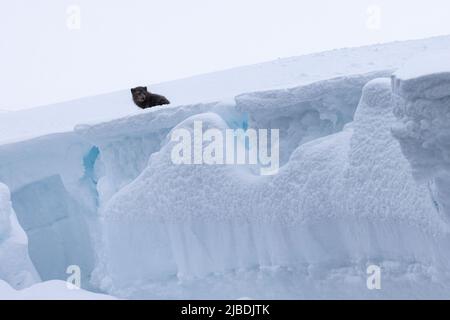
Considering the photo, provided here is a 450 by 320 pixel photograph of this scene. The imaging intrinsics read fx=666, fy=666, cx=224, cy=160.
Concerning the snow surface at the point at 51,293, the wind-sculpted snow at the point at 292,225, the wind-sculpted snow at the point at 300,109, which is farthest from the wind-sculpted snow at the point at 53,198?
the snow surface at the point at 51,293

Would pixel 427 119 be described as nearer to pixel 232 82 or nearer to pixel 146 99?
pixel 146 99

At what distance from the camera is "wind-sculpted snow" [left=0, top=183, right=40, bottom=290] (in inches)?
225

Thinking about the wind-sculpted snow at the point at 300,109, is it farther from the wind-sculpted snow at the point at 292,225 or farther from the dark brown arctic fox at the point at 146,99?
the dark brown arctic fox at the point at 146,99

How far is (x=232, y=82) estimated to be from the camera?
1066 centimetres

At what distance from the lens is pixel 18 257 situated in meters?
5.82

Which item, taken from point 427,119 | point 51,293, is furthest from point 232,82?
point 51,293

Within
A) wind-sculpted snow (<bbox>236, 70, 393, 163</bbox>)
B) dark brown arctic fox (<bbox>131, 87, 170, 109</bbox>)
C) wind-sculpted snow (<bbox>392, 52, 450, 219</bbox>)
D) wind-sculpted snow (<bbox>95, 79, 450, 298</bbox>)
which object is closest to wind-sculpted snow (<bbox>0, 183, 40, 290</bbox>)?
wind-sculpted snow (<bbox>95, 79, 450, 298</bbox>)

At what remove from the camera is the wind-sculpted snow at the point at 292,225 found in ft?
14.8

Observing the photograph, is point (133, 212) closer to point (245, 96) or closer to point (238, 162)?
point (238, 162)

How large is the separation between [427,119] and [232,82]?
286 inches

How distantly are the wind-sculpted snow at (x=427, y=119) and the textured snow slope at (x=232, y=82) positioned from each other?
5.50 meters

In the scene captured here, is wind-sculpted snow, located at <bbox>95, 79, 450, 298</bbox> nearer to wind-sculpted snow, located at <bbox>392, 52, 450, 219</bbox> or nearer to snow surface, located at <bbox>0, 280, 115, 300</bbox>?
wind-sculpted snow, located at <bbox>392, 52, 450, 219</bbox>

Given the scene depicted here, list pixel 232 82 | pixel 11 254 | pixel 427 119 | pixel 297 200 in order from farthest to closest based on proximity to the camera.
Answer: pixel 232 82, pixel 11 254, pixel 297 200, pixel 427 119
